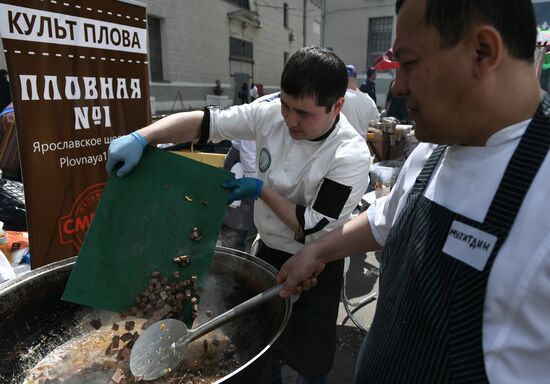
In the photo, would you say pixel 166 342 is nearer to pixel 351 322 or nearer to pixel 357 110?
pixel 351 322

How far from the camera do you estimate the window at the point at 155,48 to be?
1225 cm

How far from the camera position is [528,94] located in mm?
786

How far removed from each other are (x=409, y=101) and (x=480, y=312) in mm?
506

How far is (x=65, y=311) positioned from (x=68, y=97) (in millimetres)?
1172

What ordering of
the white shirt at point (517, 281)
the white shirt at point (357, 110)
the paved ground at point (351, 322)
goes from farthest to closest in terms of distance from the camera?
the white shirt at point (357, 110)
the paved ground at point (351, 322)
the white shirt at point (517, 281)

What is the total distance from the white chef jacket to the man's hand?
0.68 feet

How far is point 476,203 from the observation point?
826 mm

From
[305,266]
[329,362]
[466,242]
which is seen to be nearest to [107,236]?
[305,266]

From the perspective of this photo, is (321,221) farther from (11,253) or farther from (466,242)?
(11,253)

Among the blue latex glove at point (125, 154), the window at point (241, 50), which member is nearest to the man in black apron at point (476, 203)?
the blue latex glove at point (125, 154)

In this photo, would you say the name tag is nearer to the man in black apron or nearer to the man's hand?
the man in black apron

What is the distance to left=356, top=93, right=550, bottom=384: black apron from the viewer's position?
76 cm

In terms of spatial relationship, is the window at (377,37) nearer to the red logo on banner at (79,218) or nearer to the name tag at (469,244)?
the red logo on banner at (79,218)

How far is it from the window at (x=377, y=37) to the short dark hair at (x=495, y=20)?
24.2 m
